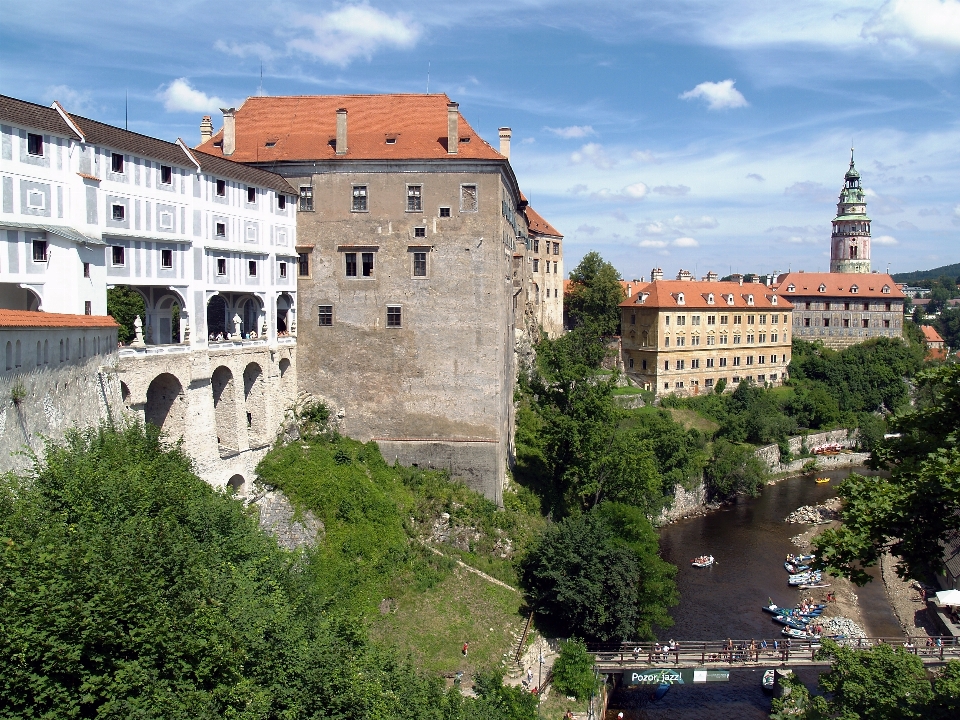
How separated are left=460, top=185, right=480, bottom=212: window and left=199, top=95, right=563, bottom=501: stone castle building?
0.04 m

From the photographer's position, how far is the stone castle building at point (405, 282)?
2961 centimetres

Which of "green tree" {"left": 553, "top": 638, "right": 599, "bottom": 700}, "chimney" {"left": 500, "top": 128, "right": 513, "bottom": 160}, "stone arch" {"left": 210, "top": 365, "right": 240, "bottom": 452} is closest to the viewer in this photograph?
"green tree" {"left": 553, "top": 638, "right": 599, "bottom": 700}

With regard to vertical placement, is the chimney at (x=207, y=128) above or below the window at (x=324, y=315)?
above

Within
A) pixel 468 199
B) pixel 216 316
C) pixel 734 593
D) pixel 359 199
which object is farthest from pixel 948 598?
pixel 216 316

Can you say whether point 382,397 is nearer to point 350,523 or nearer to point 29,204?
point 350,523

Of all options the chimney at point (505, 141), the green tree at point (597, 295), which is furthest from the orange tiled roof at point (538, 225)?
the chimney at point (505, 141)

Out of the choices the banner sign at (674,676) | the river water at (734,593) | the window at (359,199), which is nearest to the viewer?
the banner sign at (674,676)

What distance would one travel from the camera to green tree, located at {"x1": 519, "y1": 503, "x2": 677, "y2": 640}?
2725 cm

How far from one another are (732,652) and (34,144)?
27964mm

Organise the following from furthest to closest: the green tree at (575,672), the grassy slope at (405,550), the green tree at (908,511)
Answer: the green tree at (575,672) < the grassy slope at (405,550) < the green tree at (908,511)

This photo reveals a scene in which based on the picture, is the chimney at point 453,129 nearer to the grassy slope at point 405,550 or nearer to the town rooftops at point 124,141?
the town rooftops at point 124,141

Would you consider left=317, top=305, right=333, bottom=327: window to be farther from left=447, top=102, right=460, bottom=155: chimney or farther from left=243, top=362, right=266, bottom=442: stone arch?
left=447, top=102, right=460, bottom=155: chimney

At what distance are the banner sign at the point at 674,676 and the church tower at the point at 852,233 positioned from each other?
3282 inches

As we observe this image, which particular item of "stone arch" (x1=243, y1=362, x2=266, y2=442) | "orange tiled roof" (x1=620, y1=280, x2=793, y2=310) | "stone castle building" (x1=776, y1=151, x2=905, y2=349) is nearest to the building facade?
"orange tiled roof" (x1=620, y1=280, x2=793, y2=310)
